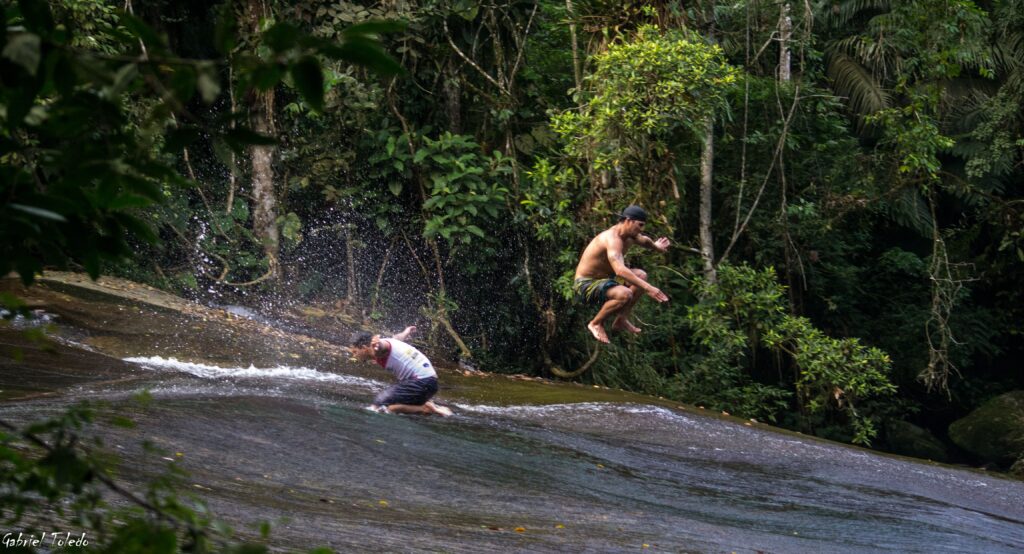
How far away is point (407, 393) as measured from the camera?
31.6 ft

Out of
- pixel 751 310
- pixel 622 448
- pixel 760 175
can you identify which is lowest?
pixel 622 448

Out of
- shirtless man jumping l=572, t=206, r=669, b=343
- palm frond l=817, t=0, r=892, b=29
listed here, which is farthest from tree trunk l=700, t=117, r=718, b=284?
palm frond l=817, t=0, r=892, b=29

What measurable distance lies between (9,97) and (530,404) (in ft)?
31.7

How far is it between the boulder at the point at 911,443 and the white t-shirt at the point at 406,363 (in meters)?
12.5

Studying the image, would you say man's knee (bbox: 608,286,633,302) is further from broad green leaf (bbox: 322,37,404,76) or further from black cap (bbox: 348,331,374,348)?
broad green leaf (bbox: 322,37,404,76)

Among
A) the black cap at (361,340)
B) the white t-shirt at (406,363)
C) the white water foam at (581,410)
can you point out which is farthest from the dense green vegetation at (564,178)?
the white t-shirt at (406,363)

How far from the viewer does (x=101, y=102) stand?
1761 mm

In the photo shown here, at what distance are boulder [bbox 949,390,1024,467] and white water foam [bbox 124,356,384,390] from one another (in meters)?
11.5

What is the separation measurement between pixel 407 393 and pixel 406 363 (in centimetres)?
26

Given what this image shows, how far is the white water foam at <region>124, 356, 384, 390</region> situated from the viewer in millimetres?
10031

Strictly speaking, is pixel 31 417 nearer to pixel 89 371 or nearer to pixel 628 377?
pixel 89 371

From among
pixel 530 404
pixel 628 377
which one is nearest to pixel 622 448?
pixel 530 404

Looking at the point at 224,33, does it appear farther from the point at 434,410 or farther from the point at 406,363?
the point at 434,410

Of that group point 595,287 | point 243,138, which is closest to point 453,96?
point 595,287
